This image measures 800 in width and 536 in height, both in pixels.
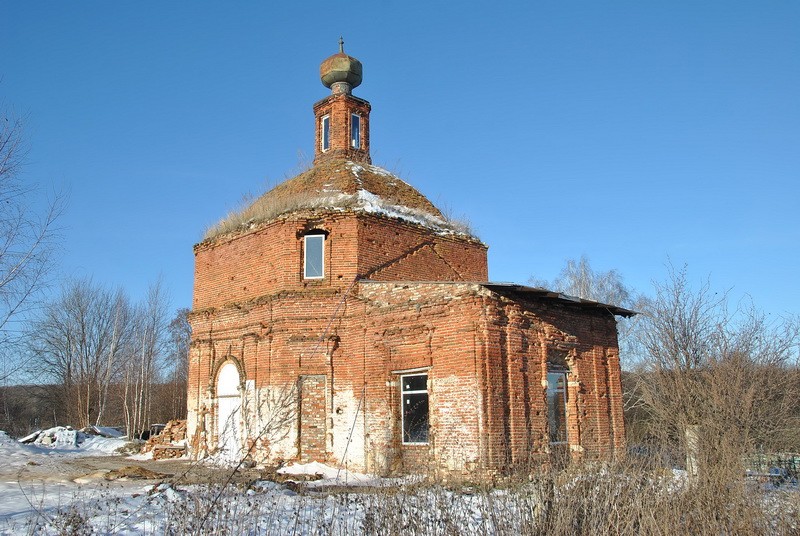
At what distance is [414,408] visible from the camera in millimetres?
13430

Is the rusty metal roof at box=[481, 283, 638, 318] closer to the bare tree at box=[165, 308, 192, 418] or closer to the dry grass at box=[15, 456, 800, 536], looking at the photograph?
the dry grass at box=[15, 456, 800, 536]

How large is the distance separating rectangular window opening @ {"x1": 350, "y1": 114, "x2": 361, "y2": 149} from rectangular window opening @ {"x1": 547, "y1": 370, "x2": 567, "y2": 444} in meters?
10.1

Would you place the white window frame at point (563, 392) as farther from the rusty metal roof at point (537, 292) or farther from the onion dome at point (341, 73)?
the onion dome at point (341, 73)

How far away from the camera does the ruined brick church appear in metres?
12.5

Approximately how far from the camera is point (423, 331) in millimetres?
13359

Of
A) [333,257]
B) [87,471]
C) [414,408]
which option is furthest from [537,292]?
[87,471]

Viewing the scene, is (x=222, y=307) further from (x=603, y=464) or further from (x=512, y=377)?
(x=603, y=464)

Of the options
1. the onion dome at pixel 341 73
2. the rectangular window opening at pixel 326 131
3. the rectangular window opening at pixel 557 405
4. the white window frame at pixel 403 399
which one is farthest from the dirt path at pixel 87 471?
the onion dome at pixel 341 73

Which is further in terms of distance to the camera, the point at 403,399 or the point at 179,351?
the point at 179,351

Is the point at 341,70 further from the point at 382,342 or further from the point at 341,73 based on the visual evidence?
the point at 382,342

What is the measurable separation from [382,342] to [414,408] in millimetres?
1605

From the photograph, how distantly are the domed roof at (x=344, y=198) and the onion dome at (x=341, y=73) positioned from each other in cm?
280

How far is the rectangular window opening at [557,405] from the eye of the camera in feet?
44.4

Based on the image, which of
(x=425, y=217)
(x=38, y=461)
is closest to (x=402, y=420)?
(x=425, y=217)
